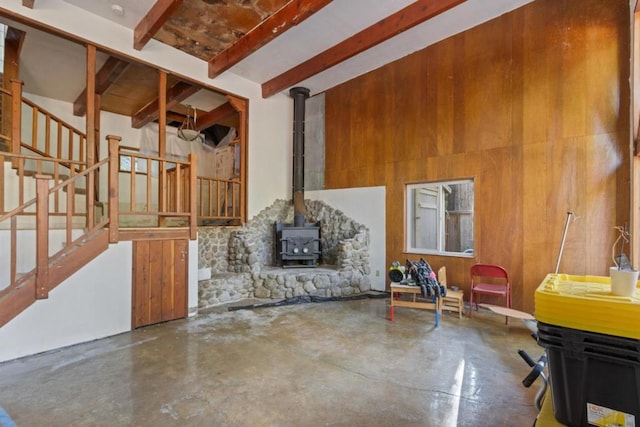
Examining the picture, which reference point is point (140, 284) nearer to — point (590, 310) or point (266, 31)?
point (266, 31)

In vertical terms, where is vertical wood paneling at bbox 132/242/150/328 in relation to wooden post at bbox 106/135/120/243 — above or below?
below

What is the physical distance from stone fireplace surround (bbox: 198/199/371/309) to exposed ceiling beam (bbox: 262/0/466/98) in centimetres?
254

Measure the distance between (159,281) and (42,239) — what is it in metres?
1.33

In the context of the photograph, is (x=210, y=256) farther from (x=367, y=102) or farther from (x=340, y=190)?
(x=367, y=102)

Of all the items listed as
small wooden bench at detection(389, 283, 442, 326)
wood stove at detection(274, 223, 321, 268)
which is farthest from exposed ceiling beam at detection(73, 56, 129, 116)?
small wooden bench at detection(389, 283, 442, 326)

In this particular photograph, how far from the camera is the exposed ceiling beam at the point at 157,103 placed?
222 inches

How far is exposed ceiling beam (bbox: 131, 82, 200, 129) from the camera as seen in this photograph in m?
5.64

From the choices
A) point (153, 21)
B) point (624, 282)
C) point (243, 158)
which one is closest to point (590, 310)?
point (624, 282)

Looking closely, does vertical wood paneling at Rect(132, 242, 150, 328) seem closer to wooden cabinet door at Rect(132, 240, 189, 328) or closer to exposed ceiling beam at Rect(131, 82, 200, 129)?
wooden cabinet door at Rect(132, 240, 189, 328)

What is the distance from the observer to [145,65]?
475cm

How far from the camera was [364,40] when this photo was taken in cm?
466

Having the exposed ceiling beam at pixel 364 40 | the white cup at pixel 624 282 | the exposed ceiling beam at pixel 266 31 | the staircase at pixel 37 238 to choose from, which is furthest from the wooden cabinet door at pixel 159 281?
the white cup at pixel 624 282

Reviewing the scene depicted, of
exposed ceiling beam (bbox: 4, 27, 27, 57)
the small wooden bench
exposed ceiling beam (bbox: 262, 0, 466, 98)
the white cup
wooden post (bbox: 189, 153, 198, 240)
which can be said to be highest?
exposed ceiling beam (bbox: 262, 0, 466, 98)

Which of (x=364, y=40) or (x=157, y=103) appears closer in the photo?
(x=364, y=40)
